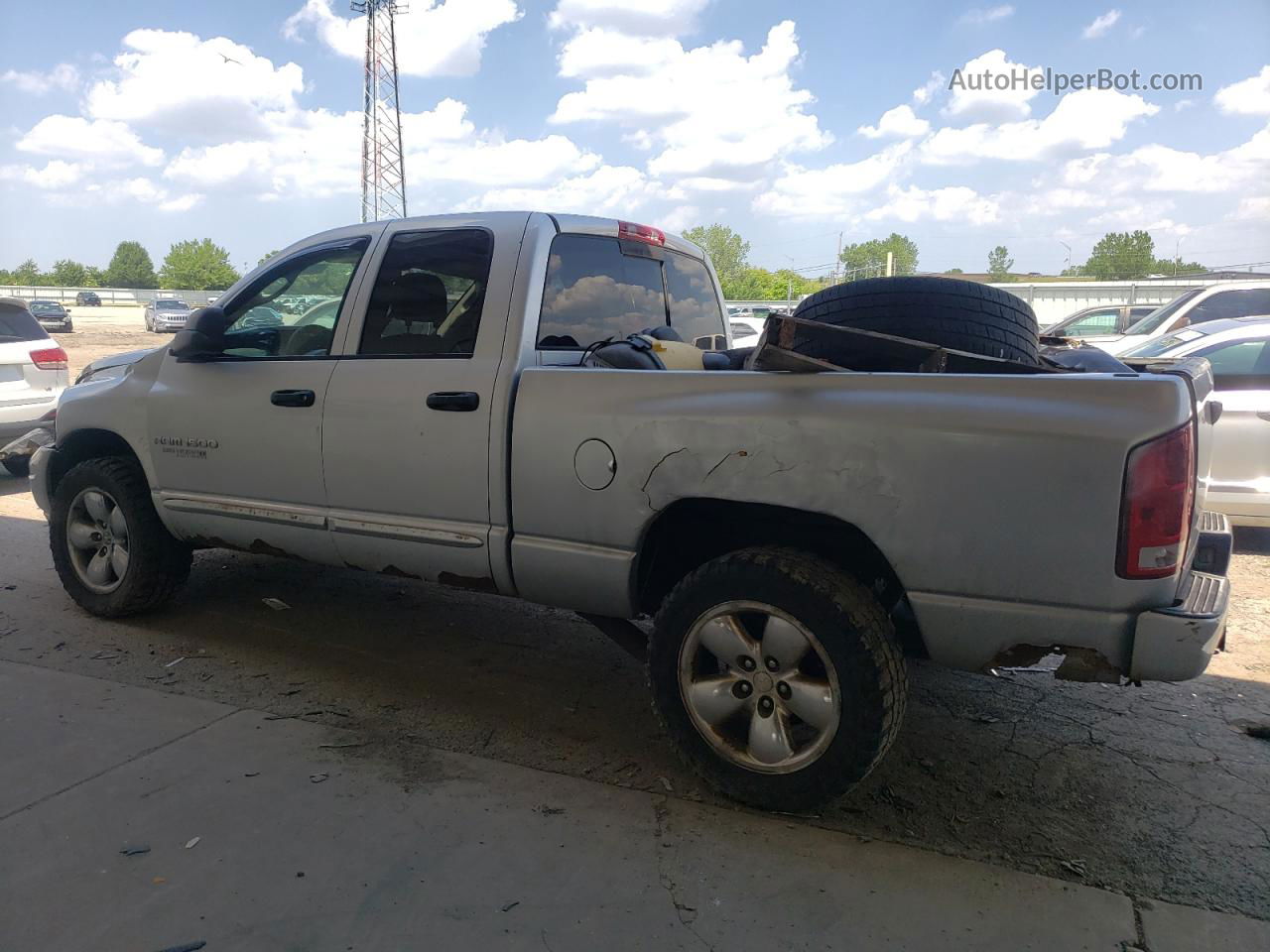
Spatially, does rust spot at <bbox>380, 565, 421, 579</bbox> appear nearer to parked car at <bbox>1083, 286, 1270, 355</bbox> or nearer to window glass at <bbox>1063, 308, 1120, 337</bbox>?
parked car at <bbox>1083, 286, 1270, 355</bbox>

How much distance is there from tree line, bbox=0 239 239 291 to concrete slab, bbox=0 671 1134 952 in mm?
101575

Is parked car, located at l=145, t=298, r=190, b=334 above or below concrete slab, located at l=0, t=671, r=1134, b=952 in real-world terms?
above

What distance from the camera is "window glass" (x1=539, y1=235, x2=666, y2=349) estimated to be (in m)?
3.83

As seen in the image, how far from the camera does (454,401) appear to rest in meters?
3.61

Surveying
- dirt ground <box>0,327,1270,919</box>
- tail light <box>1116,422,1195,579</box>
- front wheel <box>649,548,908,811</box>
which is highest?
tail light <box>1116,422,1195,579</box>

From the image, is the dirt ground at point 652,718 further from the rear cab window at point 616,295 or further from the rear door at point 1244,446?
the rear cab window at point 616,295

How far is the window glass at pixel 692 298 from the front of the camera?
15.0 ft

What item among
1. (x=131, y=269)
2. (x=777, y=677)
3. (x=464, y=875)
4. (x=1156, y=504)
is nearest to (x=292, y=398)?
(x=464, y=875)

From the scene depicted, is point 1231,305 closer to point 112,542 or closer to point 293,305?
point 293,305

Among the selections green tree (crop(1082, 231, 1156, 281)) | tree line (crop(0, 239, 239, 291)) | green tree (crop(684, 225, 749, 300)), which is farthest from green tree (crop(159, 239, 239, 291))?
green tree (crop(1082, 231, 1156, 281))

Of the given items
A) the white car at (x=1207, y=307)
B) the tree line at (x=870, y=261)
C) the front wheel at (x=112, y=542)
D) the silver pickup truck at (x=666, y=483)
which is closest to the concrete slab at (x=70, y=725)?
the front wheel at (x=112, y=542)

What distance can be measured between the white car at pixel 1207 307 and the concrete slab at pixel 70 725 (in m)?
11.0

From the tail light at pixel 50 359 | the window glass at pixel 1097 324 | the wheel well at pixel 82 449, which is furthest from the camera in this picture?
the window glass at pixel 1097 324

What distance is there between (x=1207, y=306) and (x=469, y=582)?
11514 mm
